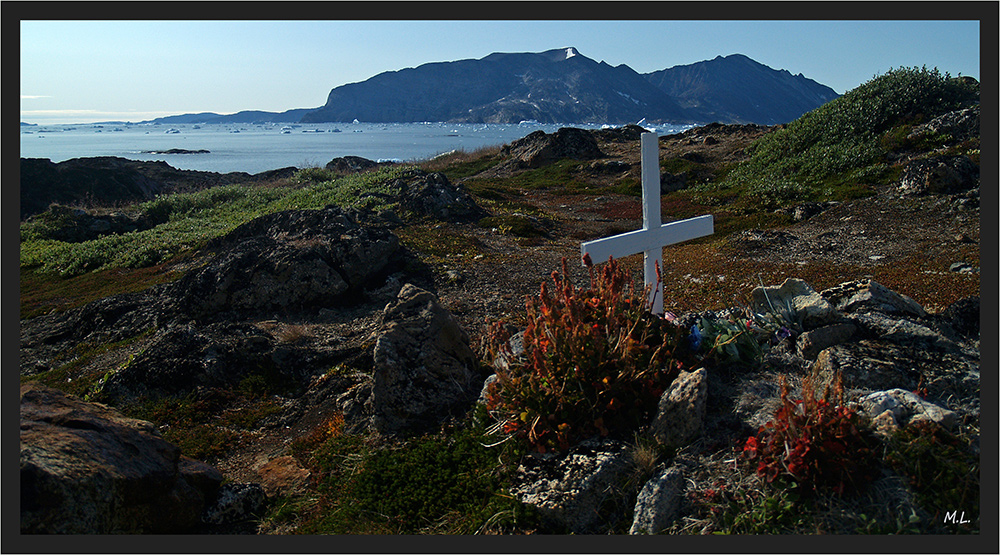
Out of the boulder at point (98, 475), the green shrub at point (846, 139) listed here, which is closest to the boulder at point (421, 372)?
the boulder at point (98, 475)

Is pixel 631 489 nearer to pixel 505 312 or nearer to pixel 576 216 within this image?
pixel 505 312

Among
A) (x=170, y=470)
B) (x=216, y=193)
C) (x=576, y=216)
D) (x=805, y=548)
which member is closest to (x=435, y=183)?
(x=576, y=216)

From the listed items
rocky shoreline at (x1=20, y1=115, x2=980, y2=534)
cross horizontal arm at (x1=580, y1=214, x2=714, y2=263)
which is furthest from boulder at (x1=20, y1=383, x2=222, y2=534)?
cross horizontal arm at (x1=580, y1=214, x2=714, y2=263)

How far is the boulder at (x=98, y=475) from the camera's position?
2.77 meters

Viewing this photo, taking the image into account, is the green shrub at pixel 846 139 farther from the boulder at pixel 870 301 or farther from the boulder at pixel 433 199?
the boulder at pixel 870 301

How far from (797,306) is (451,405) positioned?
2805 millimetres

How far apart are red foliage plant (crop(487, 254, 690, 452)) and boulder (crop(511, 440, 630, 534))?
10cm

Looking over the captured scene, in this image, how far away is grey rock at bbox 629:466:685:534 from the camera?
2.94 m

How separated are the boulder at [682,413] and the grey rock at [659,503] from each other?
11.5 inches

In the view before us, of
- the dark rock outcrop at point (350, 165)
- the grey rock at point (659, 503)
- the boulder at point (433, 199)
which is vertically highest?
the dark rock outcrop at point (350, 165)

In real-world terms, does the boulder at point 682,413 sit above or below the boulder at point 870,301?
below

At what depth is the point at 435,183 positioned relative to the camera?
56.0 feet

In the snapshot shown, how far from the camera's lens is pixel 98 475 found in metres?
2.99
